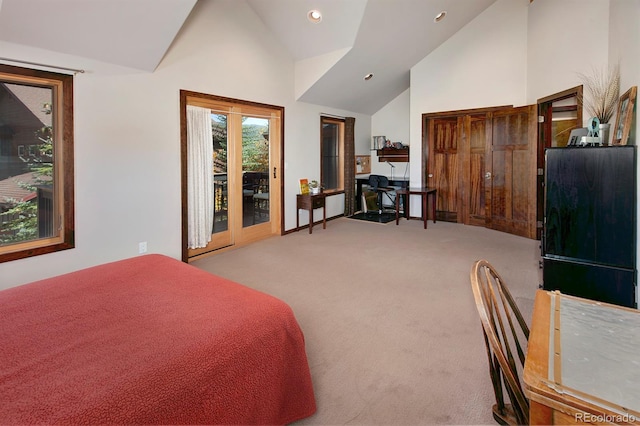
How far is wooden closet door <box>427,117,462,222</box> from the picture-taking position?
6410 millimetres

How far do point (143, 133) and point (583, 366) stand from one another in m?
3.93

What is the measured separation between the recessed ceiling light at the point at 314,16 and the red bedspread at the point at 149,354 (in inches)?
156

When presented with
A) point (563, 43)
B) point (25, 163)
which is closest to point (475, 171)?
point (563, 43)

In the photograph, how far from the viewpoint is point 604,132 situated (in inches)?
116

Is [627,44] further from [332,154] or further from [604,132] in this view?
[332,154]

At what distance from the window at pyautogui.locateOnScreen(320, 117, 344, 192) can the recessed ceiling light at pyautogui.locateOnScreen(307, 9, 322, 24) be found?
1.95 metres

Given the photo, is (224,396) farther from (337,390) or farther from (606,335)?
(606,335)

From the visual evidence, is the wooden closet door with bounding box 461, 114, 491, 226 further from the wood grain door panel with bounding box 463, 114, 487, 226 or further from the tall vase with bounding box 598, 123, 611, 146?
the tall vase with bounding box 598, 123, 611, 146

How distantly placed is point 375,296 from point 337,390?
1.37m

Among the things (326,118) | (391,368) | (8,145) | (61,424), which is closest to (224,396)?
(61,424)

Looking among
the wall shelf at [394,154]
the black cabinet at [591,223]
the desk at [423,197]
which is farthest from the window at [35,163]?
the wall shelf at [394,154]

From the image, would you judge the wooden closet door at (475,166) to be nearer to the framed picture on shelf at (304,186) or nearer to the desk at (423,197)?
the desk at (423,197)

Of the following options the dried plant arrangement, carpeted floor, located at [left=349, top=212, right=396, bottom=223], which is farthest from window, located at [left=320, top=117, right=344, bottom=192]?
the dried plant arrangement

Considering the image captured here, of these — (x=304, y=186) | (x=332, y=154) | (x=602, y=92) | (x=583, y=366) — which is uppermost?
(x=602, y=92)
